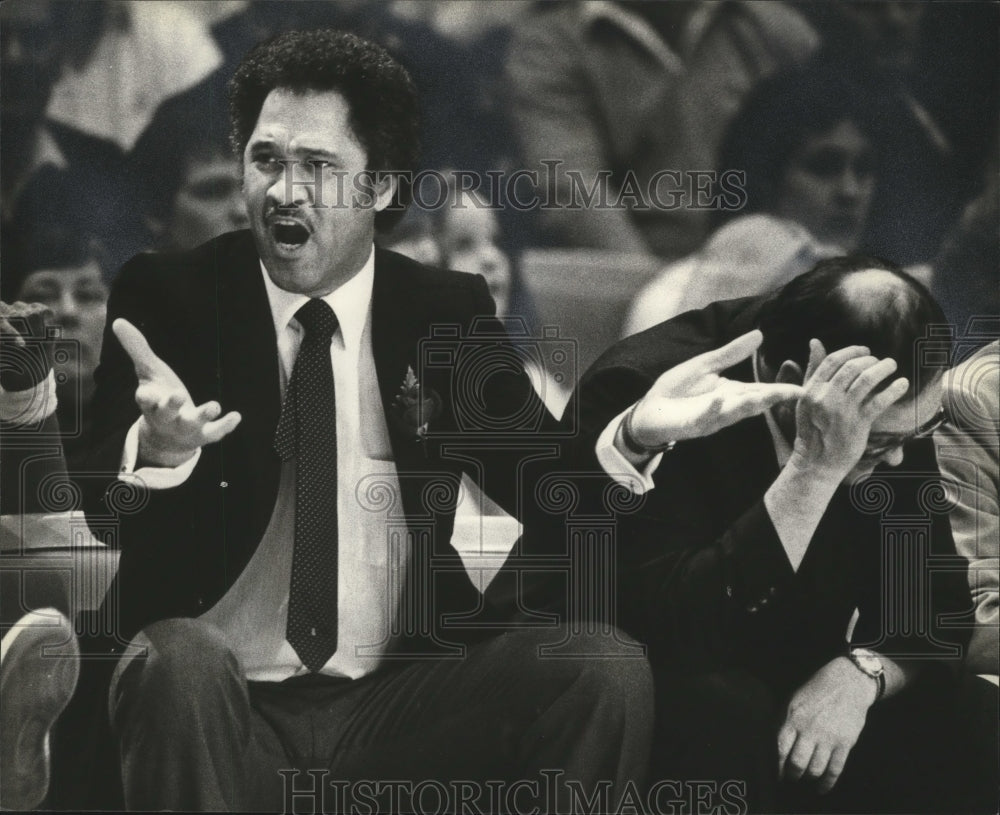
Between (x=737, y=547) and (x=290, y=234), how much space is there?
1.62 m

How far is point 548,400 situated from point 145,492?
124 centimetres

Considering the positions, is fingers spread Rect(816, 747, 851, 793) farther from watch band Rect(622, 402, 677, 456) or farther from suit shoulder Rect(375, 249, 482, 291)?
suit shoulder Rect(375, 249, 482, 291)

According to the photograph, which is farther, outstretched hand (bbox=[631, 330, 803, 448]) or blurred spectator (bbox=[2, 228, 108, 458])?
blurred spectator (bbox=[2, 228, 108, 458])

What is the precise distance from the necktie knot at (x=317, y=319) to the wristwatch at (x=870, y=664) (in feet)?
6.03

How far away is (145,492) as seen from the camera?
13.4ft

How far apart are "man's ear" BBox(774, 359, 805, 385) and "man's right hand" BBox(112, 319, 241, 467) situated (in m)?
1.62

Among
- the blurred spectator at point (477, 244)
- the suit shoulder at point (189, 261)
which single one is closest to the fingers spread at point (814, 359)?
the blurred spectator at point (477, 244)

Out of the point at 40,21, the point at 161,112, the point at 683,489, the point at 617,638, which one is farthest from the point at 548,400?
the point at 40,21

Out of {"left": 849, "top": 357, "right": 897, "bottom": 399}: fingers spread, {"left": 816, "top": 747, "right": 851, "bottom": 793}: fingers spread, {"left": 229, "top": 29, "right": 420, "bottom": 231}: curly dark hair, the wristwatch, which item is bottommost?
{"left": 816, "top": 747, "right": 851, "bottom": 793}: fingers spread

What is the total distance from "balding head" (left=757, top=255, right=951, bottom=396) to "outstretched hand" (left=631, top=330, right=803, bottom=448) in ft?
0.28

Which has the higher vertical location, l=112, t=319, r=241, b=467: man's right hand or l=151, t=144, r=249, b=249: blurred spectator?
l=151, t=144, r=249, b=249: blurred spectator

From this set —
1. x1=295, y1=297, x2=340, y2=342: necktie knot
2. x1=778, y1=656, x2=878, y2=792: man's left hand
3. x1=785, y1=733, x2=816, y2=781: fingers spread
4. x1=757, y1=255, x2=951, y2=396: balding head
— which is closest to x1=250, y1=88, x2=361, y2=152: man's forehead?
x1=295, y1=297, x2=340, y2=342: necktie knot

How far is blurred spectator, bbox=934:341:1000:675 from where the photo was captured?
4094mm

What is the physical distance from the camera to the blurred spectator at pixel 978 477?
161 inches
